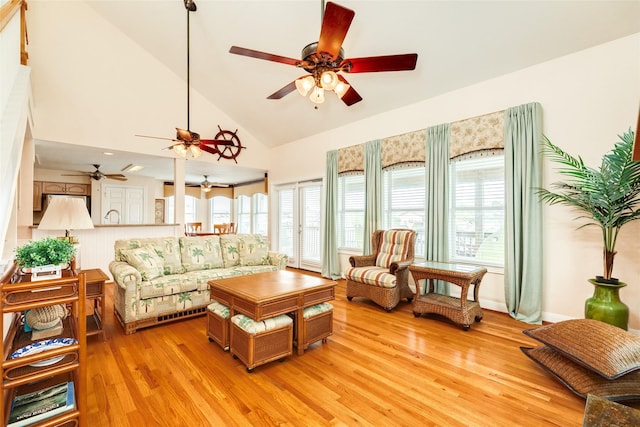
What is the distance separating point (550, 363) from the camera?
215cm

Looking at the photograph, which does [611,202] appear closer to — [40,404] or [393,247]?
[393,247]

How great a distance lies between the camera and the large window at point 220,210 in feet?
33.8

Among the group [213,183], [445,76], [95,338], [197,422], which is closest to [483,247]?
[445,76]

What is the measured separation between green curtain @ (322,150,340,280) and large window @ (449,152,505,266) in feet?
6.88

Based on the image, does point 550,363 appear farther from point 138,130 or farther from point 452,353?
point 138,130

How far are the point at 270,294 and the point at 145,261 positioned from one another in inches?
68.8

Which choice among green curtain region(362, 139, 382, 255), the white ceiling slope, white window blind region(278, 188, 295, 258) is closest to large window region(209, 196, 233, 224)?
white window blind region(278, 188, 295, 258)

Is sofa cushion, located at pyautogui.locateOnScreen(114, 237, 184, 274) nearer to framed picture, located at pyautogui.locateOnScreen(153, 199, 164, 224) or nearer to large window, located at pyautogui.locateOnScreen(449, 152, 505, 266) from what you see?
large window, located at pyautogui.locateOnScreen(449, 152, 505, 266)

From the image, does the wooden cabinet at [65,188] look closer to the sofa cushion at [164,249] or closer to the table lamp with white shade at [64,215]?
the sofa cushion at [164,249]

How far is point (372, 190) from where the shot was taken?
4.80m

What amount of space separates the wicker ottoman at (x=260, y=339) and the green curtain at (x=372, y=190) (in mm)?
2698

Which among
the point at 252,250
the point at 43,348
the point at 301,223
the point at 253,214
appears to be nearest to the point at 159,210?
the point at 253,214

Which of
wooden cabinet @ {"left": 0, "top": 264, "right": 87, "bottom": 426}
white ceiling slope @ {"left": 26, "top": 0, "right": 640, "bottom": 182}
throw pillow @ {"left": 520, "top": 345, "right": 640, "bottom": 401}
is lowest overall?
throw pillow @ {"left": 520, "top": 345, "right": 640, "bottom": 401}

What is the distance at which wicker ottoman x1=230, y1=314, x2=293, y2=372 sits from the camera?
2.19m
